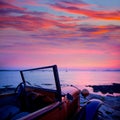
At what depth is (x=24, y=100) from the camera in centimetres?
413

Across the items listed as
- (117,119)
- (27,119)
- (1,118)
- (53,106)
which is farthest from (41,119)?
(117,119)

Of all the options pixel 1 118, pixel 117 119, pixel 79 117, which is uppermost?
pixel 1 118

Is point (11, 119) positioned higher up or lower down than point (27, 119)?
lower down

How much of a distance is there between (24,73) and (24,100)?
77cm

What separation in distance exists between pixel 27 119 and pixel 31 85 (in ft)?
7.59

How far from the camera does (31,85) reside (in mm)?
4469

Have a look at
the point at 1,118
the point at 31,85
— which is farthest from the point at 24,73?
the point at 1,118

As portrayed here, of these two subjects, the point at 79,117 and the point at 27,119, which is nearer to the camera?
the point at 27,119

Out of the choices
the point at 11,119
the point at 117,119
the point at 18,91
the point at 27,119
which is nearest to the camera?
the point at 27,119

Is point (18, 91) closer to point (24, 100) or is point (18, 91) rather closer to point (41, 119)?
point (24, 100)

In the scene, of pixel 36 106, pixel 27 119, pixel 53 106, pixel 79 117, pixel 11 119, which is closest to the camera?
pixel 27 119

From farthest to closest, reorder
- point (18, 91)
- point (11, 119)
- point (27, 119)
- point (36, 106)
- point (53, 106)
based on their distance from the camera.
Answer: point (18, 91), point (36, 106), point (11, 119), point (53, 106), point (27, 119)

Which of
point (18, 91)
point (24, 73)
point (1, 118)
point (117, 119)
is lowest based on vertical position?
point (117, 119)

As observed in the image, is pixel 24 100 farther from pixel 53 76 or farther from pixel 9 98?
pixel 53 76
